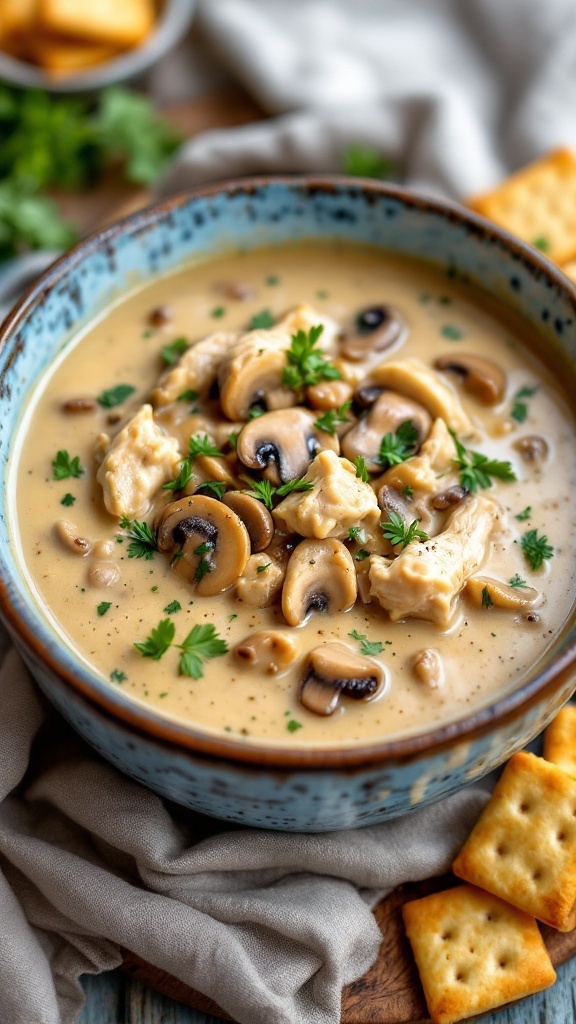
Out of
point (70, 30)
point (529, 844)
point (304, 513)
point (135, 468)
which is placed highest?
point (70, 30)

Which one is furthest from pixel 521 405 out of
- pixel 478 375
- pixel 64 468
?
pixel 64 468

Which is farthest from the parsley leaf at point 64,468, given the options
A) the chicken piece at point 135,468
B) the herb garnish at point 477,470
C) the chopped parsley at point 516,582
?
the chopped parsley at point 516,582

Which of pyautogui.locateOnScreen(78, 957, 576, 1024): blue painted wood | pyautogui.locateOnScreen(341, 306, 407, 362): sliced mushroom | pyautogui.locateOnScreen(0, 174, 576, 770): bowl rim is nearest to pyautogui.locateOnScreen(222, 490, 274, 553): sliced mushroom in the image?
pyautogui.locateOnScreen(0, 174, 576, 770): bowl rim

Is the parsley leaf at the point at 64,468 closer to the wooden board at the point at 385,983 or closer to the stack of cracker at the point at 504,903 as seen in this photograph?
the wooden board at the point at 385,983

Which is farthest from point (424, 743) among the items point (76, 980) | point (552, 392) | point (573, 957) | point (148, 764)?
point (552, 392)

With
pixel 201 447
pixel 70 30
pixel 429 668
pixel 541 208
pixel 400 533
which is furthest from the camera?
pixel 70 30

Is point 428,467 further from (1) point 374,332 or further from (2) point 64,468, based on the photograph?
(2) point 64,468
